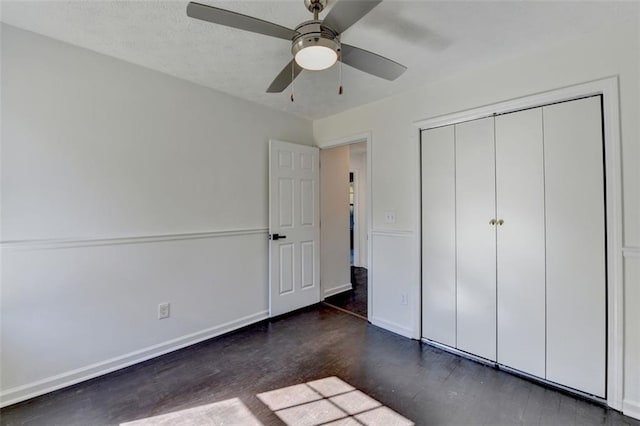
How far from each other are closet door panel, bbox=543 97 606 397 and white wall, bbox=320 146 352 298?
2447 mm

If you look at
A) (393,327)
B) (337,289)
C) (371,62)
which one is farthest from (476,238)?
(337,289)

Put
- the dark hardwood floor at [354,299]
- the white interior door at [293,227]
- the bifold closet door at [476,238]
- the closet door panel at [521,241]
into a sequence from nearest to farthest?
the closet door panel at [521,241], the bifold closet door at [476,238], the white interior door at [293,227], the dark hardwood floor at [354,299]

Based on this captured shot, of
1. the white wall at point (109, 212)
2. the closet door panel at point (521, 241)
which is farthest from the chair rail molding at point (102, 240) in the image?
the closet door panel at point (521, 241)

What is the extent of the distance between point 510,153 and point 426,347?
1.78 m

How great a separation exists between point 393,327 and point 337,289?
132cm

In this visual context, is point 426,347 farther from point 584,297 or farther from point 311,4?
point 311,4

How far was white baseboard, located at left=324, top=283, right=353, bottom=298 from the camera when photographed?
3962mm

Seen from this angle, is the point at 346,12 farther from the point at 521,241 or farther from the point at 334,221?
the point at 334,221

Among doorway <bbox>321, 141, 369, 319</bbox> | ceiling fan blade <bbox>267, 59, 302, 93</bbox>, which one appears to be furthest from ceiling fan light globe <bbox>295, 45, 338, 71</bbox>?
doorway <bbox>321, 141, 369, 319</bbox>

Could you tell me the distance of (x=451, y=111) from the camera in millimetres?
2482

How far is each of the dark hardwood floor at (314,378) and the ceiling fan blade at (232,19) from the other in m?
2.14

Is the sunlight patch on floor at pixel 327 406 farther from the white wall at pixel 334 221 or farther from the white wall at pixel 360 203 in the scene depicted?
the white wall at pixel 360 203

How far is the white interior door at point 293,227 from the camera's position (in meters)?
3.25

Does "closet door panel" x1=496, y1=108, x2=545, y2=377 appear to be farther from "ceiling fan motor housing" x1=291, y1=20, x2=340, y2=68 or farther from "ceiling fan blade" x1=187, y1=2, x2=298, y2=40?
"ceiling fan blade" x1=187, y1=2, x2=298, y2=40
